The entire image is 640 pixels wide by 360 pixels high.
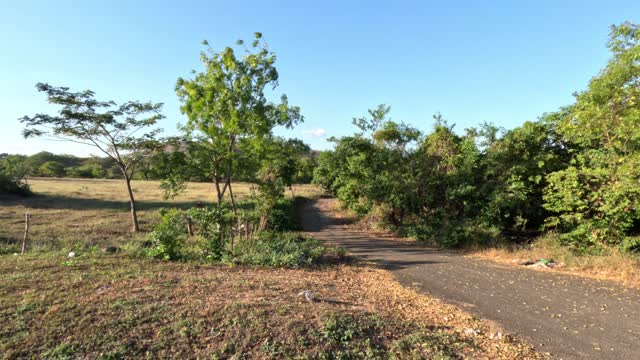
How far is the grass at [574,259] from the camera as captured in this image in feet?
22.8

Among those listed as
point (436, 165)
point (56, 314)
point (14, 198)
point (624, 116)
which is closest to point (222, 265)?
point (56, 314)

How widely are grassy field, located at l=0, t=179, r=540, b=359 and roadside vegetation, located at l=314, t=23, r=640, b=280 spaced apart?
5.69 metres

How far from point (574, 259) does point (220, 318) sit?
862cm

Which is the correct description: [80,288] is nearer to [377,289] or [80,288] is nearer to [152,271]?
[152,271]

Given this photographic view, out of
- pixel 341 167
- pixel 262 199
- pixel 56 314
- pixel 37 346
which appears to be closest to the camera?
pixel 37 346

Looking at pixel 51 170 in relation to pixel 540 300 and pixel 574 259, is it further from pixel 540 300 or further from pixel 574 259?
pixel 574 259

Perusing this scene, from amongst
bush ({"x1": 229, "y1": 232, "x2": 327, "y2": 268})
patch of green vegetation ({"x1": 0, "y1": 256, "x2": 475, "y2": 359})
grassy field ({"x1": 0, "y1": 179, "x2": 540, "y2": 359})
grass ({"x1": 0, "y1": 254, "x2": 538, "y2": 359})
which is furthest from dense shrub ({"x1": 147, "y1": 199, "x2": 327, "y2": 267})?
patch of green vegetation ({"x1": 0, "y1": 256, "x2": 475, "y2": 359})

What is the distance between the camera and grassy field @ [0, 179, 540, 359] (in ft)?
11.5

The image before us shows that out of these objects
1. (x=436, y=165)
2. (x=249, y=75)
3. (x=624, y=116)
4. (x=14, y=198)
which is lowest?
(x=14, y=198)

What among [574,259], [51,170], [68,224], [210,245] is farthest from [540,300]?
[51,170]

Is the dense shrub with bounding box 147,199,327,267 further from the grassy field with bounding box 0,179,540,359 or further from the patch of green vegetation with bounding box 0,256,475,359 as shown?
the patch of green vegetation with bounding box 0,256,475,359

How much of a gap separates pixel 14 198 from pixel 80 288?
28791 millimetres

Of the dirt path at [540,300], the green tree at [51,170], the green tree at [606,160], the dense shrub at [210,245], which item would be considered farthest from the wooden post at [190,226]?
the green tree at [51,170]

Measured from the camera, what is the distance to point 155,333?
370cm
